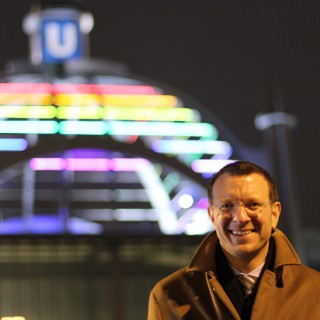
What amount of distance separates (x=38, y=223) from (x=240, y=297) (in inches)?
983

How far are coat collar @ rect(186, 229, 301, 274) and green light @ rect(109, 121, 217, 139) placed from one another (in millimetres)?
23435

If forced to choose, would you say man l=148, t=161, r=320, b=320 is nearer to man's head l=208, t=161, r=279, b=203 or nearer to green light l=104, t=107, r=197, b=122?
man's head l=208, t=161, r=279, b=203

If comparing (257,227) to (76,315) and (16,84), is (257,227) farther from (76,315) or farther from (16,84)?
(16,84)

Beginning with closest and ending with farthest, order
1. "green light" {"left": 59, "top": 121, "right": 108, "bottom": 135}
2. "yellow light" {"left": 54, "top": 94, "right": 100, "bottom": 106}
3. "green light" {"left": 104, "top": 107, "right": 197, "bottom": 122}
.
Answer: "green light" {"left": 59, "top": 121, "right": 108, "bottom": 135} < "yellow light" {"left": 54, "top": 94, "right": 100, "bottom": 106} < "green light" {"left": 104, "top": 107, "right": 197, "bottom": 122}

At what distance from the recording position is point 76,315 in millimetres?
10469

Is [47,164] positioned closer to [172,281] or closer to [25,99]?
[25,99]

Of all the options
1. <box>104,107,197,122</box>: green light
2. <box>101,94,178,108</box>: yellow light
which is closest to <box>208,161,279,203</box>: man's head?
<box>104,107,197,122</box>: green light

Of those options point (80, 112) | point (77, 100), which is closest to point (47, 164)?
point (80, 112)

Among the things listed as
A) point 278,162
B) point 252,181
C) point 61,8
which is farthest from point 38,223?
point 252,181

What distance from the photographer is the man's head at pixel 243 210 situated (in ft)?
8.65

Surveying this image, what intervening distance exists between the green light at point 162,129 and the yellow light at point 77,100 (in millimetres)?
836

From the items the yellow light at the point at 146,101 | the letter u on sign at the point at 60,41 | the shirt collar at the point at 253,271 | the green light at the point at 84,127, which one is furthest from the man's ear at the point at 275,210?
the yellow light at the point at 146,101

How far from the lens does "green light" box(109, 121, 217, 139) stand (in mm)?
26844

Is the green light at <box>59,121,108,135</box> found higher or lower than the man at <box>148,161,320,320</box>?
higher
